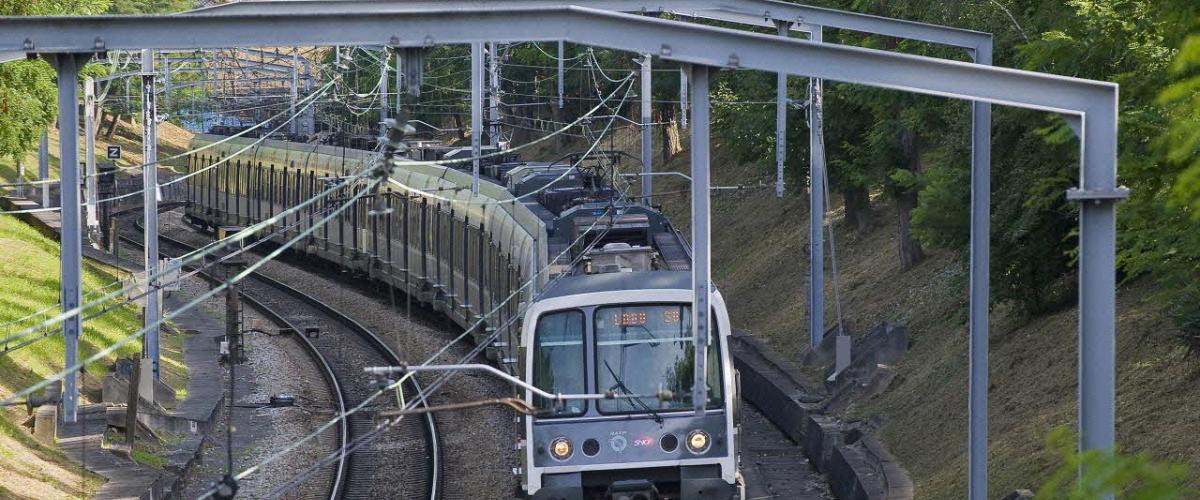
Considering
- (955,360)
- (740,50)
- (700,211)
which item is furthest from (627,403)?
(955,360)

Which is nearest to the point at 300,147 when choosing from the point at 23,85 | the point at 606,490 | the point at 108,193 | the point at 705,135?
the point at 23,85

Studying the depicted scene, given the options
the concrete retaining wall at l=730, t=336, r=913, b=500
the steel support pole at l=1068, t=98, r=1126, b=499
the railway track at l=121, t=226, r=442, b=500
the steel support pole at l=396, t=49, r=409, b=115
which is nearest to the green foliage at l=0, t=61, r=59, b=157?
the railway track at l=121, t=226, r=442, b=500

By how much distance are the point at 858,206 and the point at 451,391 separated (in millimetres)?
14526

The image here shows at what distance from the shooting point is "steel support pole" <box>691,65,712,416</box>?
11.5m

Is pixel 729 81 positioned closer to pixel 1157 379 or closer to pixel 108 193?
pixel 108 193

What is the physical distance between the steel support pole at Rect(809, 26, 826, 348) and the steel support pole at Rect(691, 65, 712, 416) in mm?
13790

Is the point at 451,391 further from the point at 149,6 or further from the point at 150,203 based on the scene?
the point at 149,6

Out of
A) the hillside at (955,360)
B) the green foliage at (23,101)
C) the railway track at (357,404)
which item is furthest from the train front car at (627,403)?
the green foliage at (23,101)

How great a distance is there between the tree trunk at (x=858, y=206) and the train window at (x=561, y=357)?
22459 mm

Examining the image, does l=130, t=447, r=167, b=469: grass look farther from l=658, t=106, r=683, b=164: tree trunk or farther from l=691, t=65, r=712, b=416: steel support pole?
l=658, t=106, r=683, b=164: tree trunk

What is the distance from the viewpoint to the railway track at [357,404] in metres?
20.9

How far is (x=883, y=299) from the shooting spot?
1217 inches

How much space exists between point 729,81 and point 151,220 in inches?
837

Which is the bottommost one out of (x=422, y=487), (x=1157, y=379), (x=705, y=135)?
(x=422, y=487)
